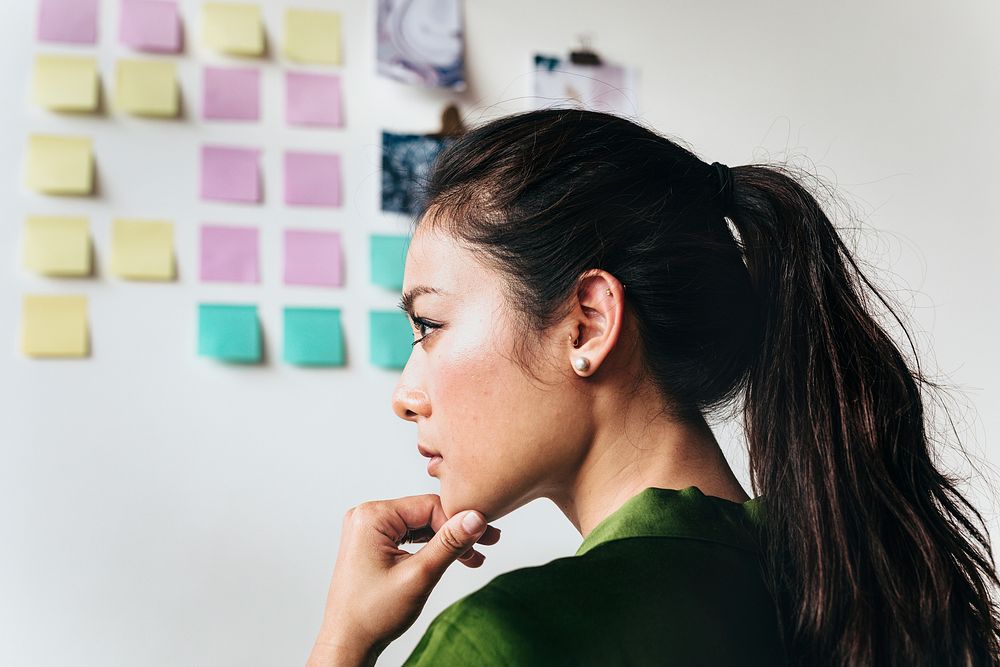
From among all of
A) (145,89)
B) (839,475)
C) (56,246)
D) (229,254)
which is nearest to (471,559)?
(839,475)

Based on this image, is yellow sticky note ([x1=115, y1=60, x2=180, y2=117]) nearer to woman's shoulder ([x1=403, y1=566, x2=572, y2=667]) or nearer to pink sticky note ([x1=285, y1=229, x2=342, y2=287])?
pink sticky note ([x1=285, y1=229, x2=342, y2=287])

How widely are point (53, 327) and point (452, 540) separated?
88cm

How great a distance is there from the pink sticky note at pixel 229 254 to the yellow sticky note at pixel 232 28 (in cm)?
30

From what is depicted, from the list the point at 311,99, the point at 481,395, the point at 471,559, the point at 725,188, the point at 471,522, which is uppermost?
the point at 311,99

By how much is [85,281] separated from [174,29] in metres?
0.43

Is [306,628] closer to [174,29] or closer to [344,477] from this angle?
[344,477]

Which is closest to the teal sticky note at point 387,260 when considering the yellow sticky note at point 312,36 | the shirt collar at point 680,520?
the yellow sticky note at point 312,36

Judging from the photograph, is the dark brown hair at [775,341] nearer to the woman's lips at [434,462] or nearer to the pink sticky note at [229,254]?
the woman's lips at [434,462]

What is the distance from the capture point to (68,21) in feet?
4.91

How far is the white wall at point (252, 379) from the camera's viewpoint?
1.39 metres

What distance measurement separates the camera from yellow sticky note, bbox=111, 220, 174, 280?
1.45 m

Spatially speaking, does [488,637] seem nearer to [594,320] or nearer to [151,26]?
[594,320]

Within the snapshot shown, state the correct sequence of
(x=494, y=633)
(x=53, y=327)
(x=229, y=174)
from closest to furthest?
(x=494, y=633) → (x=53, y=327) → (x=229, y=174)

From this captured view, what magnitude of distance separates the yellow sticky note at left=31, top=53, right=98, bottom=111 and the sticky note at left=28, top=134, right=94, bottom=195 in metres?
0.05
